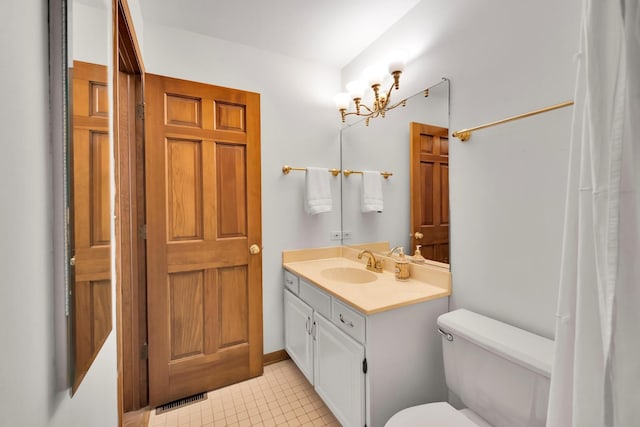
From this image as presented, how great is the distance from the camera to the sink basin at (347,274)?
6.43 ft

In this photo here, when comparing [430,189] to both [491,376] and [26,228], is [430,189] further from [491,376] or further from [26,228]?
[26,228]

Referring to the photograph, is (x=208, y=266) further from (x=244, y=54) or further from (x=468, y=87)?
(x=468, y=87)

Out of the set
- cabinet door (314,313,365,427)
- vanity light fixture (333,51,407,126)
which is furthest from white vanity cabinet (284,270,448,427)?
vanity light fixture (333,51,407,126)

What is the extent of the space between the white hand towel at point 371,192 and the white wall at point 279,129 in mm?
347

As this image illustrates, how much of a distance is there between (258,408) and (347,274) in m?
1.02

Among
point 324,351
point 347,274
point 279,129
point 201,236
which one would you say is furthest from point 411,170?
point 201,236

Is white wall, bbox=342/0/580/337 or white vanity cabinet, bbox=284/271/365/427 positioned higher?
white wall, bbox=342/0/580/337

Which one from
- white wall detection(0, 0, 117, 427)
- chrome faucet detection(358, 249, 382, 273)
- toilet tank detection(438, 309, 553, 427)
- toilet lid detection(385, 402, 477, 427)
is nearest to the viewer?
white wall detection(0, 0, 117, 427)

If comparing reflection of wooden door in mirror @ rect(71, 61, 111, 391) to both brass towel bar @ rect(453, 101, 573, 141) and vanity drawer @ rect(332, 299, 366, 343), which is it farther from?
brass towel bar @ rect(453, 101, 573, 141)

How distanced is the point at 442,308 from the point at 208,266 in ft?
4.87

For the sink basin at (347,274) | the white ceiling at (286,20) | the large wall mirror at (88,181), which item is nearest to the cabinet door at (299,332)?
the sink basin at (347,274)

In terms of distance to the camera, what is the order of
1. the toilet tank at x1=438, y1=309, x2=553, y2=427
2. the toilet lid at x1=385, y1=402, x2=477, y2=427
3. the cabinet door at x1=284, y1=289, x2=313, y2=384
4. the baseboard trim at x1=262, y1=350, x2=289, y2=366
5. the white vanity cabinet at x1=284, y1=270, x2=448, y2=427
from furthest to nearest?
1. the baseboard trim at x1=262, y1=350, x2=289, y2=366
2. the cabinet door at x1=284, y1=289, x2=313, y2=384
3. the white vanity cabinet at x1=284, y1=270, x2=448, y2=427
4. the toilet lid at x1=385, y1=402, x2=477, y2=427
5. the toilet tank at x1=438, y1=309, x2=553, y2=427

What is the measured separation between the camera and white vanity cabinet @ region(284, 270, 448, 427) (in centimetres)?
125

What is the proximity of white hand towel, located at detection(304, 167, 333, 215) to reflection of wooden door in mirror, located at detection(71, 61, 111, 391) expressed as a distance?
4.63 ft
